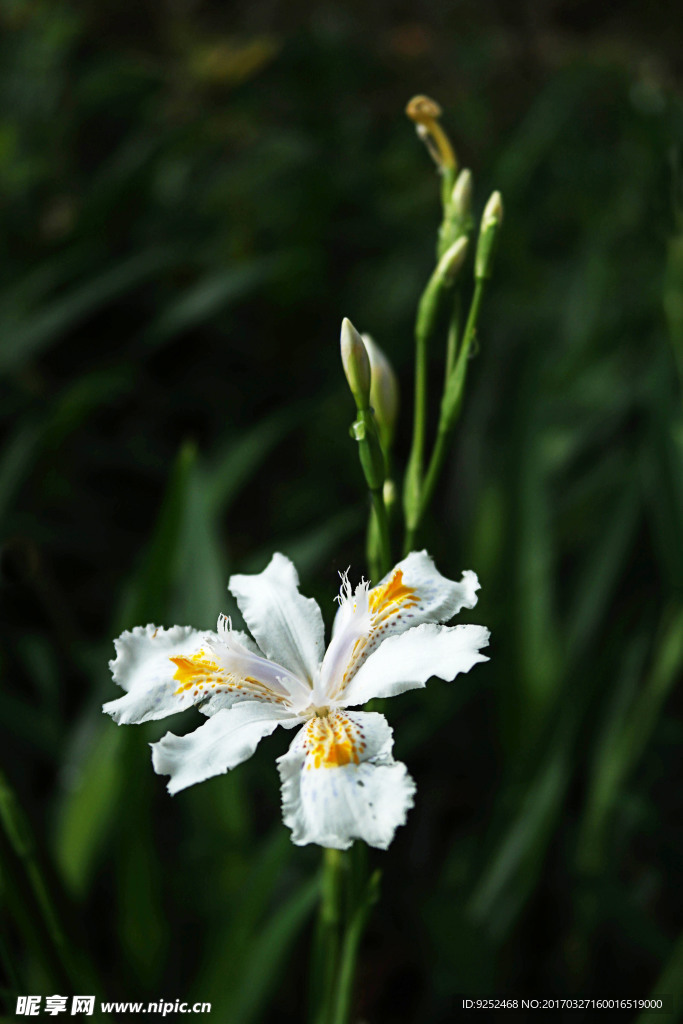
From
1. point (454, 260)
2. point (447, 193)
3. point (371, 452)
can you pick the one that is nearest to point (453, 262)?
point (454, 260)

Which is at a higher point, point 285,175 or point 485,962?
point 285,175

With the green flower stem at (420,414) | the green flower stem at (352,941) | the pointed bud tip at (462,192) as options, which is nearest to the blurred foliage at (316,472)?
the green flower stem at (420,414)

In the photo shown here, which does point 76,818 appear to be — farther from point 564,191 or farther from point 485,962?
point 564,191

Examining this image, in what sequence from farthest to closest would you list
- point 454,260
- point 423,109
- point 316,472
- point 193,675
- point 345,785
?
point 316,472
point 423,109
point 454,260
point 193,675
point 345,785

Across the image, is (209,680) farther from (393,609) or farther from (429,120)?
(429,120)

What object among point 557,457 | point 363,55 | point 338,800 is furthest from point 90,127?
point 338,800

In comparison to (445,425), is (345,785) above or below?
below

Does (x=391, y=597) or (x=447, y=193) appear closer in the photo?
(x=391, y=597)
